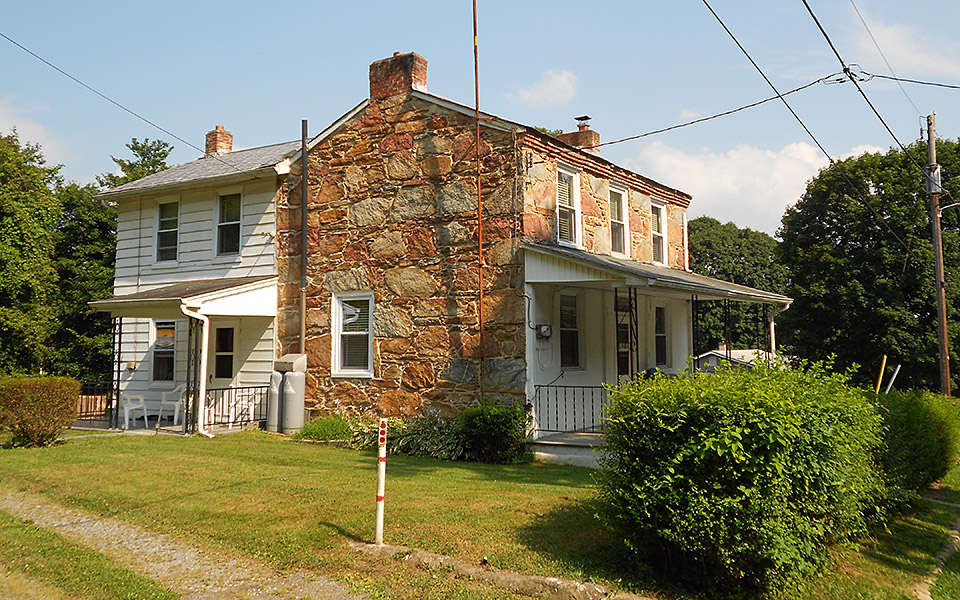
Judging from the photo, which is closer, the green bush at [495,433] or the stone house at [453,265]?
the green bush at [495,433]

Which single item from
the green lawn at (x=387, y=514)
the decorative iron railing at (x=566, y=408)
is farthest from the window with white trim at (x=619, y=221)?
the green lawn at (x=387, y=514)

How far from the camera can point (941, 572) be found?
270 inches

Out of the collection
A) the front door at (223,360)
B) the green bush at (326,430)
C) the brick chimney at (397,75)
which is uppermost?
the brick chimney at (397,75)

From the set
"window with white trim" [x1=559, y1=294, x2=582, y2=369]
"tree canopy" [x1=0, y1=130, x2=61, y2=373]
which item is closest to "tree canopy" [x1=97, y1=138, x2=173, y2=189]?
"tree canopy" [x1=0, y1=130, x2=61, y2=373]

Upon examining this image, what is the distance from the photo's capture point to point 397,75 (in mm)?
14023

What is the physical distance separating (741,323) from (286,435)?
3889 cm

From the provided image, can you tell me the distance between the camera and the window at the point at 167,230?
16781mm

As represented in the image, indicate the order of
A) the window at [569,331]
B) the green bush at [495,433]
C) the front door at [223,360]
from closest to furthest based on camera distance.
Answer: the green bush at [495,433], the window at [569,331], the front door at [223,360]

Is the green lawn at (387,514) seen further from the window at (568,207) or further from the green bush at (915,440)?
the window at (568,207)

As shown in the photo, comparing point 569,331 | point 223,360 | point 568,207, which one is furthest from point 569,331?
point 223,360

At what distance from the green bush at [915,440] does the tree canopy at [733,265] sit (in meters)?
36.8

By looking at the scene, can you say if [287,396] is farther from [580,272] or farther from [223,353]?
[580,272]

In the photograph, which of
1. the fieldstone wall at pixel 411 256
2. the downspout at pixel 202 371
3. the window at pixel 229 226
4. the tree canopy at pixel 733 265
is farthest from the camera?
the tree canopy at pixel 733 265

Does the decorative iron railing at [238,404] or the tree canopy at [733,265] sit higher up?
the tree canopy at [733,265]
